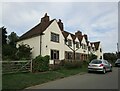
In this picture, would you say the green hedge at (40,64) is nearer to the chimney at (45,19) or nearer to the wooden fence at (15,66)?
the wooden fence at (15,66)

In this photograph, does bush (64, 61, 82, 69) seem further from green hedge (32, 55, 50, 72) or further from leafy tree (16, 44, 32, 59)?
leafy tree (16, 44, 32, 59)

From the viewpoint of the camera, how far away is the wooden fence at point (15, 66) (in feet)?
57.3

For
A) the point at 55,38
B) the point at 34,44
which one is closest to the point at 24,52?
the point at 34,44

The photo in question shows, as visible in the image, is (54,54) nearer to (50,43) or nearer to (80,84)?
(50,43)

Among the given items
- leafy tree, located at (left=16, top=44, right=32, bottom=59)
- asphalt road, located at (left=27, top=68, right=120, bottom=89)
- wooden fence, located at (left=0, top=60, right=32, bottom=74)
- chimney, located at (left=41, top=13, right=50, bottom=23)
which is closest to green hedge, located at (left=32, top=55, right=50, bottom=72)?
wooden fence, located at (left=0, top=60, right=32, bottom=74)

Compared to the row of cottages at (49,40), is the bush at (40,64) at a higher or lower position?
lower

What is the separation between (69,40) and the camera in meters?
40.1

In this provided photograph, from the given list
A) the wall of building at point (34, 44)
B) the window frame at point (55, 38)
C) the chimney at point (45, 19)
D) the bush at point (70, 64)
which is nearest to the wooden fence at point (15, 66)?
the bush at point (70, 64)

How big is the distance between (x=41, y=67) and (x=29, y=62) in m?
1.62

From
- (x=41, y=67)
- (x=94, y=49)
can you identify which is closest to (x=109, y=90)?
(x=41, y=67)

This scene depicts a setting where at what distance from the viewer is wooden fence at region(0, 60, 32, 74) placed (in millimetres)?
17466

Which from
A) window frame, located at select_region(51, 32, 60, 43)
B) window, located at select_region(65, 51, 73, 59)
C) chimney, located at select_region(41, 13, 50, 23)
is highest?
chimney, located at select_region(41, 13, 50, 23)

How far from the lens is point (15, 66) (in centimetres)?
1872

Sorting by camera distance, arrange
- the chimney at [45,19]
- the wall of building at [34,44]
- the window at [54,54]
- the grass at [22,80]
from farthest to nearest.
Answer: the chimney at [45,19]
the window at [54,54]
the wall of building at [34,44]
the grass at [22,80]
